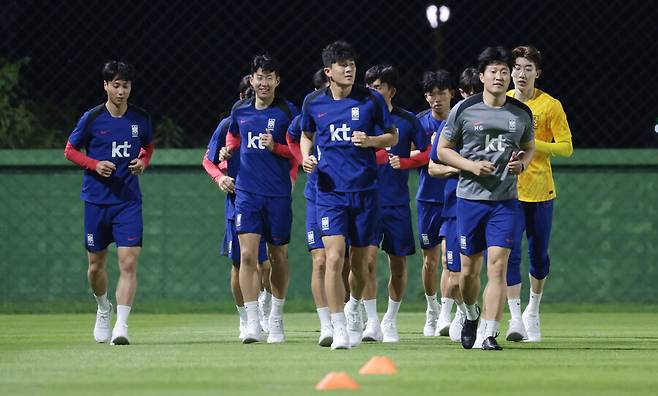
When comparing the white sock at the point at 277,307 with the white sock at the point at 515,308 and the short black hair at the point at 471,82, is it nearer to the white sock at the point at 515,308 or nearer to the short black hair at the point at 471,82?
the white sock at the point at 515,308

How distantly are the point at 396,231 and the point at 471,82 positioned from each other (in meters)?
1.35

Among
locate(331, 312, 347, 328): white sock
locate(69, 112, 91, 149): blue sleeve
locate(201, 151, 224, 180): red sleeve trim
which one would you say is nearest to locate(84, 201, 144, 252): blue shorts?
locate(69, 112, 91, 149): blue sleeve

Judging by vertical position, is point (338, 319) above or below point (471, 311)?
below

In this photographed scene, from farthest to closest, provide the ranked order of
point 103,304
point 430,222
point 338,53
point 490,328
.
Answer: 1. point 430,222
2. point 103,304
3. point 338,53
4. point 490,328

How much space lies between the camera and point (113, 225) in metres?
13.1

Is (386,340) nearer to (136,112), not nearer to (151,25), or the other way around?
(136,112)

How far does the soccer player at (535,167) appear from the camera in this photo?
1293cm

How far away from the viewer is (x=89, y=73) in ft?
62.7

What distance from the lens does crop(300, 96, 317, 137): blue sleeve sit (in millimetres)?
12195

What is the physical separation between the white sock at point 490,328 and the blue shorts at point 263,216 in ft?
6.93

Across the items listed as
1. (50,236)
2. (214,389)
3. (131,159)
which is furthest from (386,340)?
(50,236)

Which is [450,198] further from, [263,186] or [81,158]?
[81,158]

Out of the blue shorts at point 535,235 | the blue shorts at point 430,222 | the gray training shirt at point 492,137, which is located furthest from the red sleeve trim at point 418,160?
the gray training shirt at point 492,137

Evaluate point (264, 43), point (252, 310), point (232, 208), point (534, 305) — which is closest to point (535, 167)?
point (534, 305)
